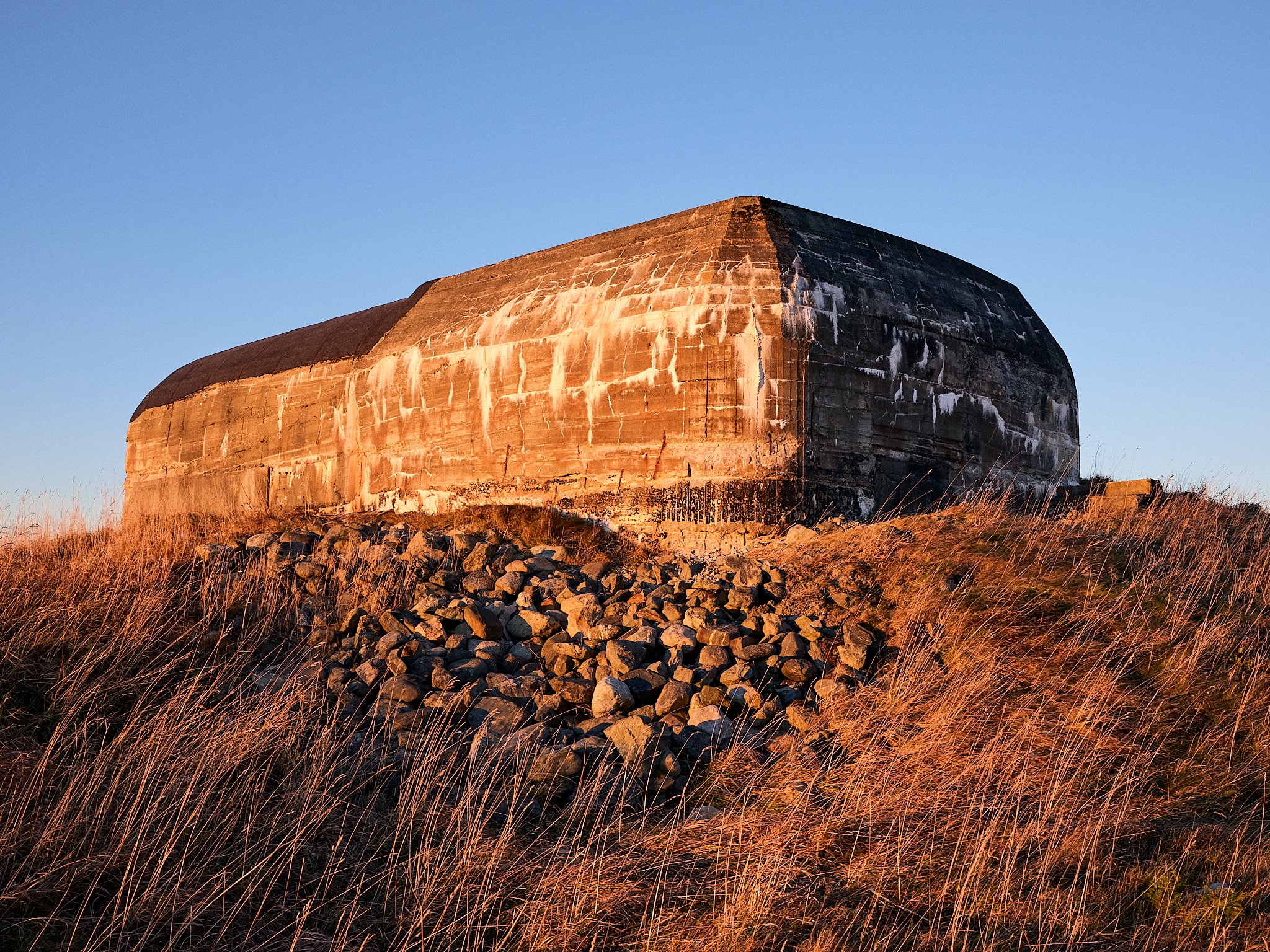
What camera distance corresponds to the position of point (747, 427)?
10.3m

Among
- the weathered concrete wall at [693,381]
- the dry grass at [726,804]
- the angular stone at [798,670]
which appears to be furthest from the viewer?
the weathered concrete wall at [693,381]

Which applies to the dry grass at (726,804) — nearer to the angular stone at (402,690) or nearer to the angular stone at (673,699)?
the angular stone at (402,690)

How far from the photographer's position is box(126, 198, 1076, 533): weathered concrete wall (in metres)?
10.4

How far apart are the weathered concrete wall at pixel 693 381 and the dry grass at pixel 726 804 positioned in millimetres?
2736

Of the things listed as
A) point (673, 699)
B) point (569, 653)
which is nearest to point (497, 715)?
point (569, 653)

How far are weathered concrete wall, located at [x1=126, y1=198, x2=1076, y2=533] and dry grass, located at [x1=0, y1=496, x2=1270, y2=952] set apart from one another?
2736 millimetres

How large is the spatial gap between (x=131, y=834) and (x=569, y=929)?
2121mm

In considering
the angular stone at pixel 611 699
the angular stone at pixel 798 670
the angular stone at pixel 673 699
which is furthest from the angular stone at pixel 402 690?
the angular stone at pixel 798 670

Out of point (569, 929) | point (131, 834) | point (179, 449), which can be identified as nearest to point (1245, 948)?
point (569, 929)

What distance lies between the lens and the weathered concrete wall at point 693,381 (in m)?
10.4

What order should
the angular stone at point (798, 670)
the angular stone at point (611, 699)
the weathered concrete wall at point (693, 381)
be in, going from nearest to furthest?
the angular stone at point (611, 699) → the angular stone at point (798, 670) → the weathered concrete wall at point (693, 381)

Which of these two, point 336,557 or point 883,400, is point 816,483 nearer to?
point 883,400

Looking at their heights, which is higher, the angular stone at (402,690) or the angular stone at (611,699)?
the angular stone at (402,690)

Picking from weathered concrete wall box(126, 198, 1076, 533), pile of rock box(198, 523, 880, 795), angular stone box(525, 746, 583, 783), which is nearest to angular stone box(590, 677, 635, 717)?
pile of rock box(198, 523, 880, 795)
